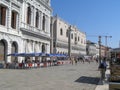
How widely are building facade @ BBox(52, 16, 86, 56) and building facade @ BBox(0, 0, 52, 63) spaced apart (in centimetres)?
1603

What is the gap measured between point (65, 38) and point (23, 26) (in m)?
45.6

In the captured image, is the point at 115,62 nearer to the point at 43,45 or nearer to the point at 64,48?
the point at 43,45

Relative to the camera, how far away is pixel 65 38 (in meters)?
92.3

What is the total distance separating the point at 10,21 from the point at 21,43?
17.7 feet

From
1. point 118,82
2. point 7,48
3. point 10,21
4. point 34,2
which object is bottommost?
point 118,82

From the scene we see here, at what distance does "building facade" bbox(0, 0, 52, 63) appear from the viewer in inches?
1594

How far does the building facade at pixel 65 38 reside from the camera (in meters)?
80.1

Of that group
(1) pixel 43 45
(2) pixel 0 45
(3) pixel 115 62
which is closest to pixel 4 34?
(2) pixel 0 45

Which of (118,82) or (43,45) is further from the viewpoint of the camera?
(43,45)

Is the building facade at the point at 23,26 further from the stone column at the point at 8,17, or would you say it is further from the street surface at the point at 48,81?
the street surface at the point at 48,81

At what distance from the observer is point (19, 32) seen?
4528 cm


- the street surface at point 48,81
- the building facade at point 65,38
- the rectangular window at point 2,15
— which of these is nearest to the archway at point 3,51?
the rectangular window at point 2,15

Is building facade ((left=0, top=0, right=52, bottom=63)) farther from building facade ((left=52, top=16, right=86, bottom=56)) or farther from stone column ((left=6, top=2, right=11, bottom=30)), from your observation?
building facade ((left=52, top=16, right=86, bottom=56))

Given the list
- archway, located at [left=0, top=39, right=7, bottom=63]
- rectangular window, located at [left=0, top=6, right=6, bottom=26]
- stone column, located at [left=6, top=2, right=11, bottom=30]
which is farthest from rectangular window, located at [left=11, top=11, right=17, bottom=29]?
archway, located at [left=0, top=39, right=7, bottom=63]
